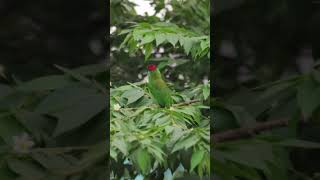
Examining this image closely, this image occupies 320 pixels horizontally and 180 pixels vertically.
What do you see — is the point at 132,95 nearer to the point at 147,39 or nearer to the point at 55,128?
the point at 147,39

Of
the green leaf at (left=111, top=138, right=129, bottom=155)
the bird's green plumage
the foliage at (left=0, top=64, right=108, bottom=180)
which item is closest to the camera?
the foliage at (left=0, top=64, right=108, bottom=180)

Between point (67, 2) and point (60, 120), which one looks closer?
point (60, 120)

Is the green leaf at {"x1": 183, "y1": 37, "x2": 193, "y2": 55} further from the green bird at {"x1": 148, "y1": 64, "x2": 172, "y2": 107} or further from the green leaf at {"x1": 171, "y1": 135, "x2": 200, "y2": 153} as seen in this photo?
the green leaf at {"x1": 171, "y1": 135, "x2": 200, "y2": 153}

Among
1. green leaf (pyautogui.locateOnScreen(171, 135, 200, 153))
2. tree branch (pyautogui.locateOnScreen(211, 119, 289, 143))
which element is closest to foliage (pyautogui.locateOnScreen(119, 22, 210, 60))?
green leaf (pyautogui.locateOnScreen(171, 135, 200, 153))

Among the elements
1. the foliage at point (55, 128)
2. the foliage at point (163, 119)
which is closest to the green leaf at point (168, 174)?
the foliage at point (163, 119)

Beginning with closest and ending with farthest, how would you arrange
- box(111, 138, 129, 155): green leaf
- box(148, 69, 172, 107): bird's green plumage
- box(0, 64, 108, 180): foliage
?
box(0, 64, 108, 180): foliage → box(111, 138, 129, 155): green leaf → box(148, 69, 172, 107): bird's green plumage

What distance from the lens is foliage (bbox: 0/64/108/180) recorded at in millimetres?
539

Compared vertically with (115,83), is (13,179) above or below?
below

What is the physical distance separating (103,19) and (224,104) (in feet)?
0.74

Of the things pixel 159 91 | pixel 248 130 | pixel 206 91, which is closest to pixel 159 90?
pixel 159 91

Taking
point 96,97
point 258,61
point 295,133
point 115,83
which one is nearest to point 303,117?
point 295,133

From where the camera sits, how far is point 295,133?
610 millimetres

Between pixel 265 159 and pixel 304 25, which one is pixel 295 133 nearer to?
pixel 265 159

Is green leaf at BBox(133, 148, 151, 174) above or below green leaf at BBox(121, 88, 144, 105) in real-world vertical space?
below
